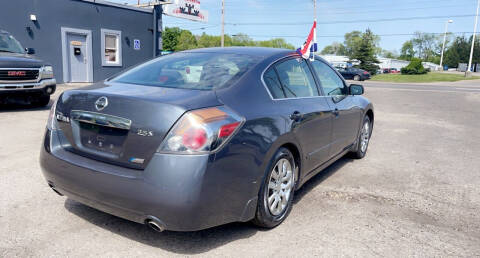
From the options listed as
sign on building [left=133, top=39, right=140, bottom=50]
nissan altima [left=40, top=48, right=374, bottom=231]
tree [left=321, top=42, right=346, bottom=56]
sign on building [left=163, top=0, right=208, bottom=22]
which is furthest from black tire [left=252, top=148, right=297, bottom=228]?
tree [left=321, top=42, right=346, bottom=56]

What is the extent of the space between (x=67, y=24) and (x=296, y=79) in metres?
16.1

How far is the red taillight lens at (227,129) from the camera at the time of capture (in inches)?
103

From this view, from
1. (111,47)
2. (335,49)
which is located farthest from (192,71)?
(335,49)

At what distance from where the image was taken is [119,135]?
2.71 meters

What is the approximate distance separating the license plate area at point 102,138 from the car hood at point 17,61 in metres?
6.65

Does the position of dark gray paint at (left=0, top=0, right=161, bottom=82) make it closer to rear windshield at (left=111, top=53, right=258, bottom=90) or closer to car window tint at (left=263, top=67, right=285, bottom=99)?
rear windshield at (left=111, top=53, right=258, bottom=90)

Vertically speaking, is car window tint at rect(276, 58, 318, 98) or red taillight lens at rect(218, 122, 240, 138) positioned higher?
car window tint at rect(276, 58, 318, 98)

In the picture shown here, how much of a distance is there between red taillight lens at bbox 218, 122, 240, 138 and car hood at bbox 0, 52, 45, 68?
7482mm

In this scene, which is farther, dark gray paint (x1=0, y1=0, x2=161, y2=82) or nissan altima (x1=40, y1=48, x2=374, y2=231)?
dark gray paint (x1=0, y1=0, x2=161, y2=82)

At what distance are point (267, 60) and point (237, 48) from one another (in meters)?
0.61

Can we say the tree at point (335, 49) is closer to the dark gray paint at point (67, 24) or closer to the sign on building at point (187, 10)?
the sign on building at point (187, 10)

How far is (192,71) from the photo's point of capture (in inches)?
134

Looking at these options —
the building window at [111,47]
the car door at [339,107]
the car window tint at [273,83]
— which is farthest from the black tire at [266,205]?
the building window at [111,47]

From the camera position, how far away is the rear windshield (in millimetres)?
3135
